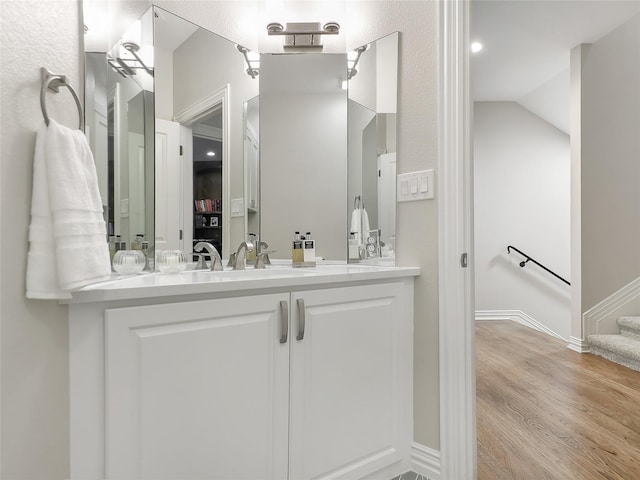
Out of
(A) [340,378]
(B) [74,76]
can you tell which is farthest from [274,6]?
(A) [340,378]

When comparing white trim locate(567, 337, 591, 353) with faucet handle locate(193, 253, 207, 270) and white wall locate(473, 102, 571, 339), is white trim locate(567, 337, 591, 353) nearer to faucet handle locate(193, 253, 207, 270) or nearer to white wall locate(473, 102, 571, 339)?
white wall locate(473, 102, 571, 339)

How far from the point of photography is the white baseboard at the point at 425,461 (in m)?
1.52

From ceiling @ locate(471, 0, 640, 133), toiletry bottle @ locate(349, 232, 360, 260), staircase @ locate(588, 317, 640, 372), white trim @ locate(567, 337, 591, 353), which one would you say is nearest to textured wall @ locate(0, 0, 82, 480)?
toiletry bottle @ locate(349, 232, 360, 260)

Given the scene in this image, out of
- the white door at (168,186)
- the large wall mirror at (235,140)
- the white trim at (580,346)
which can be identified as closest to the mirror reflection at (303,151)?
the large wall mirror at (235,140)

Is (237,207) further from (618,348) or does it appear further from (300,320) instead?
(618,348)

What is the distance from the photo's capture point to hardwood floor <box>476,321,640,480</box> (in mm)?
1617

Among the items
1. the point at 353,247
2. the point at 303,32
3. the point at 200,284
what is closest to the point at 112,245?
the point at 200,284

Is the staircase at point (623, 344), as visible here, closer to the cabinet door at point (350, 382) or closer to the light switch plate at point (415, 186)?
the cabinet door at point (350, 382)

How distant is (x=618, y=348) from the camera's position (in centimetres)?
303

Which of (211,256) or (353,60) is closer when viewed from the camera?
(211,256)

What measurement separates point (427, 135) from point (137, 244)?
123 centimetres

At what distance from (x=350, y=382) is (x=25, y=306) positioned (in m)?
1.01

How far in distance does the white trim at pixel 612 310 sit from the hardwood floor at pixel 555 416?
0.30 m

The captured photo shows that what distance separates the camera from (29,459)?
0.80 metres
